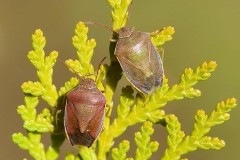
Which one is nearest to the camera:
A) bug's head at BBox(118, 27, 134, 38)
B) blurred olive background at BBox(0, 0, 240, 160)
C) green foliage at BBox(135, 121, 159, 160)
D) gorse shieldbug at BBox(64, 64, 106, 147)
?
gorse shieldbug at BBox(64, 64, 106, 147)

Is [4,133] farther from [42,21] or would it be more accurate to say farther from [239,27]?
[239,27]

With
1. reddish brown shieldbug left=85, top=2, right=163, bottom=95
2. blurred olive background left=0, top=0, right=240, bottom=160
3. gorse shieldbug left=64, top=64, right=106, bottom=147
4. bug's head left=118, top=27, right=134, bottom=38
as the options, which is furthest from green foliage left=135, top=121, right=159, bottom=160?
blurred olive background left=0, top=0, right=240, bottom=160

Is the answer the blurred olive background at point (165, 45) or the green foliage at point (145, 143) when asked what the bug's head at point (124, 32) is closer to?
the green foliage at point (145, 143)

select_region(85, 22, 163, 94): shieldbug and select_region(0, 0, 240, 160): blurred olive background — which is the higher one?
select_region(85, 22, 163, 94): shieldbug

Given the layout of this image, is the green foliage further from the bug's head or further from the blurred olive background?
the blurred olive background

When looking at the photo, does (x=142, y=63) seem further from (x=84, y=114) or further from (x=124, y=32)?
(x=84, y=114)

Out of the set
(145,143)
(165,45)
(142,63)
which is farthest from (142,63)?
(165,45)

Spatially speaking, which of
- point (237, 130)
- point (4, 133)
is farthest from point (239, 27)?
point (4, 133)
